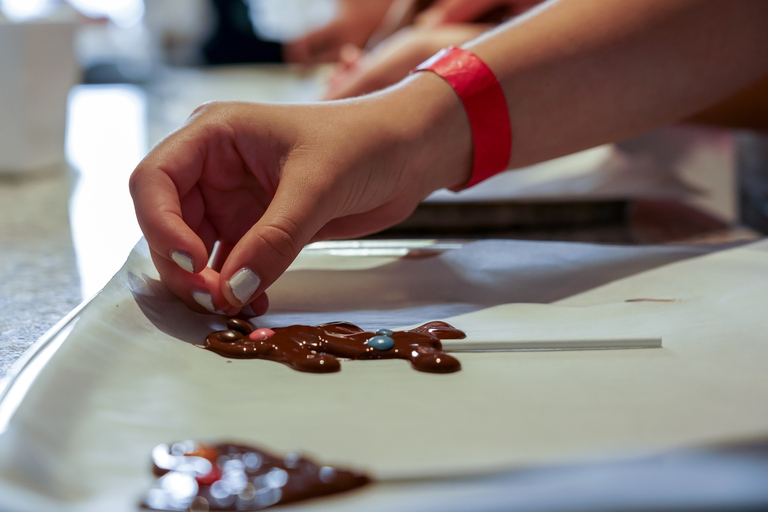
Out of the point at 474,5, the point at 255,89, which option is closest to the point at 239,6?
the point at 255,89

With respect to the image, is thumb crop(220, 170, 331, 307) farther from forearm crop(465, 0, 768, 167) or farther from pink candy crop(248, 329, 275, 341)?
forearm crop(465, 0, 768, 167)

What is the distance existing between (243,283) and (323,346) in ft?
0.20

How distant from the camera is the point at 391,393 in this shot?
0.32m

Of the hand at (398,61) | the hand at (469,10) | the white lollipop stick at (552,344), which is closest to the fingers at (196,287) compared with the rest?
the white lollipop stick at (552,344)

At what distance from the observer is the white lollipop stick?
1.24ft

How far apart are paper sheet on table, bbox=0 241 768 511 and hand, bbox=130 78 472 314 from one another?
Answer: 0.13ft

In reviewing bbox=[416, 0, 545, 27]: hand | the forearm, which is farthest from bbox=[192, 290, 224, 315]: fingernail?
bbox=[416, 0, 545, 27]: hand

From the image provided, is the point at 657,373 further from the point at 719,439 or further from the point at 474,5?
the point at 474,5

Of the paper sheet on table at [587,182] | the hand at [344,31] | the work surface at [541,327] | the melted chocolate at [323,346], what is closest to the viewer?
the work surface at [541,327]

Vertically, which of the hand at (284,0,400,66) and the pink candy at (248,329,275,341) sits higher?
the hand at (284,0,400,66)

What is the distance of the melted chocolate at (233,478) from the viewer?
0.23m

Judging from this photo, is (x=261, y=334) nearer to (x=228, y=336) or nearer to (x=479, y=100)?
(x=228, y=336)

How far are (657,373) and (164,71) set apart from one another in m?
2.08

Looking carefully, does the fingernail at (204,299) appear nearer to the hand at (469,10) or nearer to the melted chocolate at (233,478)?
the melted chocolate at (233,478)
